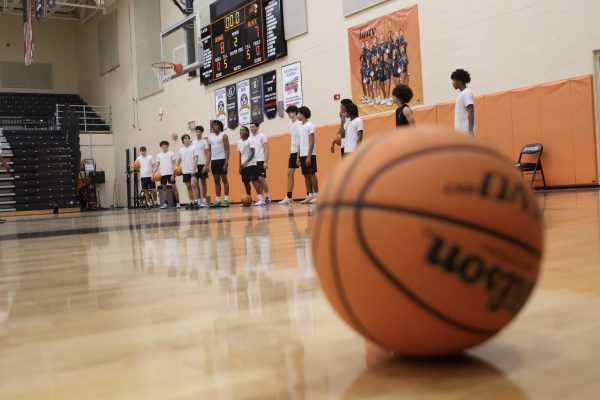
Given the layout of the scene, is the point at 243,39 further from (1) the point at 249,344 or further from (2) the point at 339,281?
(2) the point at 339,281

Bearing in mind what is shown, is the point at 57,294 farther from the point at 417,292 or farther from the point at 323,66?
the point at 323,66

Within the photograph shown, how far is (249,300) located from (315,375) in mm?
849

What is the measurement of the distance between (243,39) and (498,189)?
536 inches

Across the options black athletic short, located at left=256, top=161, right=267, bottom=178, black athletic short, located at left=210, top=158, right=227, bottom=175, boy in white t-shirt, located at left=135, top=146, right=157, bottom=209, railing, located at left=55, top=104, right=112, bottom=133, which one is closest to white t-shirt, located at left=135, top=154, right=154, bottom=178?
boy in white t-shirt, located at left=135, top=146, right=157, bottom=209

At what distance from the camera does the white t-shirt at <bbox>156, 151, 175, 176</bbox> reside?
16.0 m

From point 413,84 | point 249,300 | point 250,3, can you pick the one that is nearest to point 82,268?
point 249,300

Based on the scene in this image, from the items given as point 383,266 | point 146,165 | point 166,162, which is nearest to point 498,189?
point 383,266

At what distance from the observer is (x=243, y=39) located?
46.5 feet

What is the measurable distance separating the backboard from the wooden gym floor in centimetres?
1320

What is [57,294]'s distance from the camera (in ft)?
7.68

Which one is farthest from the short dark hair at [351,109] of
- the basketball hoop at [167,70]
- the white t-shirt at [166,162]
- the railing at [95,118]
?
the railing at [95,118]

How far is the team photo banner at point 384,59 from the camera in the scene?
10.4m

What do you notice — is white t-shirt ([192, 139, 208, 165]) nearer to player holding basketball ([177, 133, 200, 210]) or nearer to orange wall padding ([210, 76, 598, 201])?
player holding basketball ([177, 133, 200, 210])

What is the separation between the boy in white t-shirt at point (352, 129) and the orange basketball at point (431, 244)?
7552 mm
